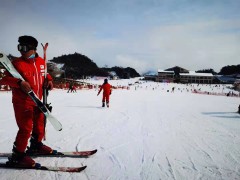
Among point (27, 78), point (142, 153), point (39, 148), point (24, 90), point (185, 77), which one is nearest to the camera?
point (24, 90)

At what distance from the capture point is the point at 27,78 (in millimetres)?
3135

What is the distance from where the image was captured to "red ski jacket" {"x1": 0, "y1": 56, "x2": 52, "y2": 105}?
2976 millimetres

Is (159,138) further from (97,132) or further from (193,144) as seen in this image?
(97,132)

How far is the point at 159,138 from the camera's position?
509 cm

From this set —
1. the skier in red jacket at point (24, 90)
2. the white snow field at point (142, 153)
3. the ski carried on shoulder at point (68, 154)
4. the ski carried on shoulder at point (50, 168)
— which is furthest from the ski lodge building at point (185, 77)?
the ski carried on shoulder at point (50, 168)

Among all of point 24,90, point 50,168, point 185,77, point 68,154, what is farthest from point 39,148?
point 185,77

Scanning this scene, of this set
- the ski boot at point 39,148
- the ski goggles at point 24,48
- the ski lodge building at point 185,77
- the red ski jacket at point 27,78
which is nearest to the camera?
the red ski jacket at point 27,78

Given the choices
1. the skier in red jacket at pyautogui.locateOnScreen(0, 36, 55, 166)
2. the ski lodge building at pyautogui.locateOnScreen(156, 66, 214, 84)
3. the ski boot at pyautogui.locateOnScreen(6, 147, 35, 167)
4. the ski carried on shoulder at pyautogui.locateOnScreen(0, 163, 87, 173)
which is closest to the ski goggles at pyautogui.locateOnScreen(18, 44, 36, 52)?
the skier in red jacket at pyautogui.locateOnScreen(0, 36, 55, 166)

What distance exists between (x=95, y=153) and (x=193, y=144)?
6.95 ft

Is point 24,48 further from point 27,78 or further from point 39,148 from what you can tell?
point 39,148

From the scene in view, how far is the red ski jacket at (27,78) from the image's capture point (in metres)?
2.98

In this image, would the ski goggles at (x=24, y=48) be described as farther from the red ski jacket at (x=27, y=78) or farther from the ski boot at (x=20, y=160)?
the ski boot at (x=20, y=160)

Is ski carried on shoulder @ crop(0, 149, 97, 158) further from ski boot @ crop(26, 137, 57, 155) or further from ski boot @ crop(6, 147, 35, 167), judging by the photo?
ski boot @ crop(6, 147, 35, 167)

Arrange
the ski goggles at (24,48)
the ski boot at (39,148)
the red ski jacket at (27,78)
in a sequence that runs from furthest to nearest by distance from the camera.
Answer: the ski boot at (39,148), the ski goggles at (24,48), the red ski jacket at (27,78)
